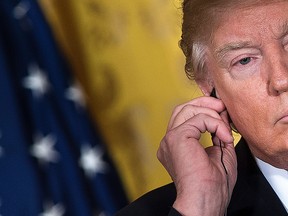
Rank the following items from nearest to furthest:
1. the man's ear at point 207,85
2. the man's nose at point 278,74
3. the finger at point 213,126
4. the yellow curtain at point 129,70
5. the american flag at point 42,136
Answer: the man's nose at point 278,74 < the finger at point 213,126 < the man's ear at point 207,85 < the american flag at point 42,136 < the yellow curtain at point 129,70

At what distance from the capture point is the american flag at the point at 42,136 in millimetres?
2539

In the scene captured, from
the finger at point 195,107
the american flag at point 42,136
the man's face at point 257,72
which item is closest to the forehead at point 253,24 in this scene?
the man's face at point 257,72

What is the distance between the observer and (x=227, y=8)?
2.06m

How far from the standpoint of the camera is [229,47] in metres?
2.03

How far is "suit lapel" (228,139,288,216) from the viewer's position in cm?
207

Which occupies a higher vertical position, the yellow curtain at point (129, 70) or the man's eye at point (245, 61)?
the yellow curtain at point (129, 70)

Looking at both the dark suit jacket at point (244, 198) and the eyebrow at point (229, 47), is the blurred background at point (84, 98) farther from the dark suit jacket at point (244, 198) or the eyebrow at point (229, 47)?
the eyebrow at point (229, 47)

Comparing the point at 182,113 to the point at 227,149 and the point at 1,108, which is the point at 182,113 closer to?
the point at 227,149

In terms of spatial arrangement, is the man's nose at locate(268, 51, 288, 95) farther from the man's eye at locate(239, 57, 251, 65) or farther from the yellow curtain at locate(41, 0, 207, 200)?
the yellow curtain at locate(41, 0, 207, 200)

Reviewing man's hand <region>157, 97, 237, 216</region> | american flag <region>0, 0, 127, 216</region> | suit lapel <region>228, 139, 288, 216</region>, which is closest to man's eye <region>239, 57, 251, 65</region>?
man's hand <region>157, 97, 237, 216</region>

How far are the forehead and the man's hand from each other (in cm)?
17

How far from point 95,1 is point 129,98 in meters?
0.33

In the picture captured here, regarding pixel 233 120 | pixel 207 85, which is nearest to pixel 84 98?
pixel 207 85

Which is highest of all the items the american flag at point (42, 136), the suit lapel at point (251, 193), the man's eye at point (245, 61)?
the american flag at point (42, 136)
